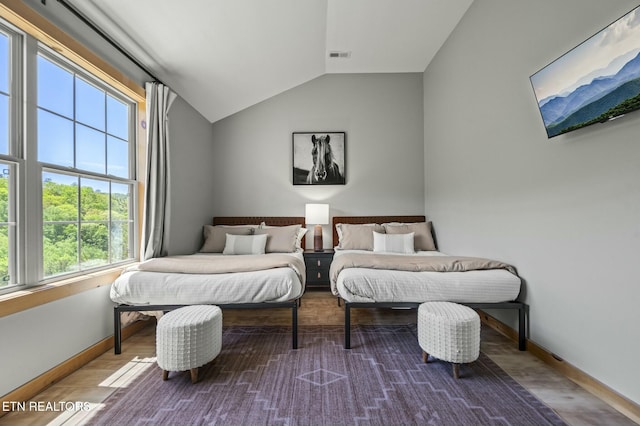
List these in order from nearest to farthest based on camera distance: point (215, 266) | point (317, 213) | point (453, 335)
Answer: point (453, 335) → point (215, 266) → point (317, 213)

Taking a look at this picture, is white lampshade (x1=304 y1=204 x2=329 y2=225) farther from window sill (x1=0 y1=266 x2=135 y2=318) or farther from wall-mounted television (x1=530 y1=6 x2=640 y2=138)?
wall-mounted television (x1=530 y1=6 x2=640 y2=138)

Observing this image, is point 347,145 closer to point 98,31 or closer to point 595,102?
point 595,102

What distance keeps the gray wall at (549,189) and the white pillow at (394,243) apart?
22.6 inches

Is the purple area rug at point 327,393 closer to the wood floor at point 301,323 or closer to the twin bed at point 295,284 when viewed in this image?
the wood floor at point 301,323

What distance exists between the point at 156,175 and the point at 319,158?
2.25 meters

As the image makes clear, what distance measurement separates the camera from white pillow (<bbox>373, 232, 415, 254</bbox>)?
11.0 feet

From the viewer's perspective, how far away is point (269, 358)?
1976 mm

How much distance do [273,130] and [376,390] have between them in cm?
364

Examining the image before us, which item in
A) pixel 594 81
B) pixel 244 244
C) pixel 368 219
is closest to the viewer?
pixel 594 81

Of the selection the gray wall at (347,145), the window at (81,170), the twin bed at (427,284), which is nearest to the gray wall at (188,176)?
the gray wall at (347,145)

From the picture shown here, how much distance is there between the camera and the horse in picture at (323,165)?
406cm

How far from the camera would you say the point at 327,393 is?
1573mm

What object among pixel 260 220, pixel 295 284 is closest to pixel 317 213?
→ pixel 260 220

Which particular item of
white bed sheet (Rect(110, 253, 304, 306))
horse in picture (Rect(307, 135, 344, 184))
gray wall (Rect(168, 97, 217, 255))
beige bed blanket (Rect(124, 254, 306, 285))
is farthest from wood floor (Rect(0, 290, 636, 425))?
horse in picture (Rect(307, 135, 344, 184))
